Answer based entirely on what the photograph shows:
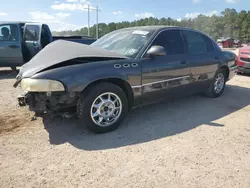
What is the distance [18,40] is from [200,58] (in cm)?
634

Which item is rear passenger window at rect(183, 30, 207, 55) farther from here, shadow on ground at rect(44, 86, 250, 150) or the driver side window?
the driver side window

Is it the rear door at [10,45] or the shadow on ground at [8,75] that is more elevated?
the rear door at [10,45]

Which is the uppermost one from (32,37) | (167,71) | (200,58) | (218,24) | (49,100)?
(218,24)

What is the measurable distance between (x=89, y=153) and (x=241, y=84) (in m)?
5.92

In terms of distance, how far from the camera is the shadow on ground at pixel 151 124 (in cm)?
332

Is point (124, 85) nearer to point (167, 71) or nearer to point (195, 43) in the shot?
point (167, 71)

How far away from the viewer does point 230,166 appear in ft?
9.11

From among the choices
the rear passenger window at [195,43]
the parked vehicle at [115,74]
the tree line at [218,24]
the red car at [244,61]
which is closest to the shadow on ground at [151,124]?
the parked vehicle at [115,74]

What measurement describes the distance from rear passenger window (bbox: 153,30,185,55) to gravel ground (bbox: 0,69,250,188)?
1.18 meters

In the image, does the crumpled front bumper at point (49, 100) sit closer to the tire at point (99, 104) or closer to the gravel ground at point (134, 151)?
the tire at point (99, 104)

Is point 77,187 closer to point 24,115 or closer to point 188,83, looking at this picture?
point 24,115

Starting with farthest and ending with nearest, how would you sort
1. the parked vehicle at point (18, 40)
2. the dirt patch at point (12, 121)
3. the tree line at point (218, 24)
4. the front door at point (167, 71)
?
the tree line at point (218, 24) < the parked vehicle at point (18, 40) < the front door at point (167, 71) < the dirt patch at point (12, 121)

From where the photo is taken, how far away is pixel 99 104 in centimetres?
344

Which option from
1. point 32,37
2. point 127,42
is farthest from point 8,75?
point 127,42
